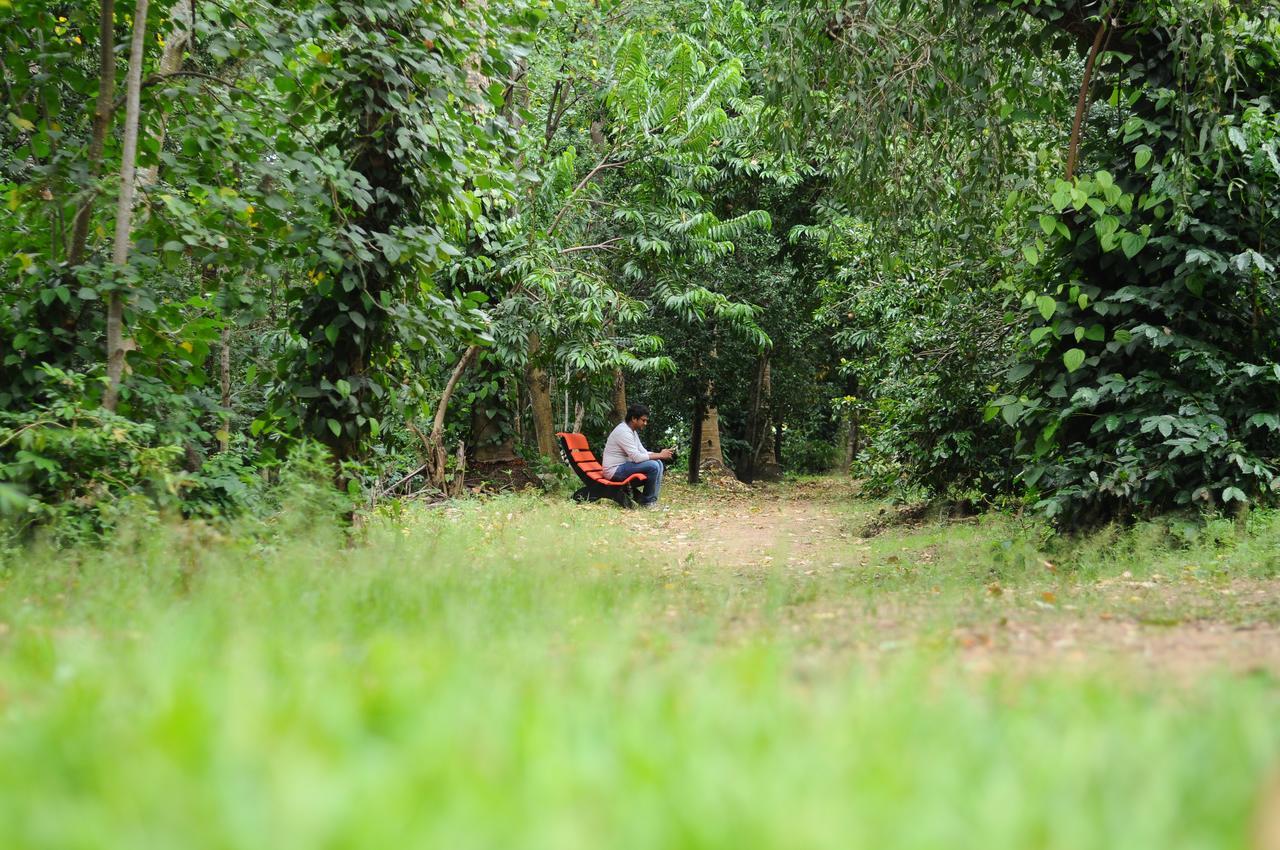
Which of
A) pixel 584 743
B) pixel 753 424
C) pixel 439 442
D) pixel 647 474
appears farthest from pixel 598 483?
pixel 584 743

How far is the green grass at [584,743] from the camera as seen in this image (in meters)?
1.54

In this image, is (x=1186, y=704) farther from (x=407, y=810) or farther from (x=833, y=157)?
(x=833, y=157)

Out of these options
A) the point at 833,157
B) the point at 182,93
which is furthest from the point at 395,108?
the point at 833,157

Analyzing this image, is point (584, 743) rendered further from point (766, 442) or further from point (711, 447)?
point (766, 442)

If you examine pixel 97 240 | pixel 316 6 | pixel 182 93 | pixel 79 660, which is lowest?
pixel 79 660

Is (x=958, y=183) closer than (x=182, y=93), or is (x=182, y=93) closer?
(x=182, y=93)

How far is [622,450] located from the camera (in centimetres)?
1570

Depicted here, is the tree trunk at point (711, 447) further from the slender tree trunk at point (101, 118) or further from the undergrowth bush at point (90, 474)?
the undergrowth bush at point (90, 474)

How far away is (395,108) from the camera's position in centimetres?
694

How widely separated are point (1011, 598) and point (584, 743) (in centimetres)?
441

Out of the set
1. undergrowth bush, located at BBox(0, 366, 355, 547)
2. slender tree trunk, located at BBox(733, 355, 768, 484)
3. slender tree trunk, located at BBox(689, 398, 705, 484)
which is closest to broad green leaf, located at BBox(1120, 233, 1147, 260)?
undergrowth bush, located at BBox(0, 366, 355, 547)

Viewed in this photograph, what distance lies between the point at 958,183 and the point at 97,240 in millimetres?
6917

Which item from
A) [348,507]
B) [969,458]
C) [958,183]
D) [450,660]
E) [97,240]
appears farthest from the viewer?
[969,458]

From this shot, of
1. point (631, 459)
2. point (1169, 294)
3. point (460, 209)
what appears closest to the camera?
point (1169, 294)
